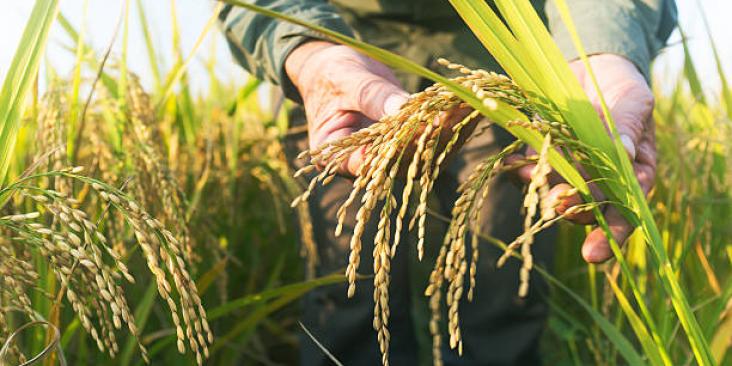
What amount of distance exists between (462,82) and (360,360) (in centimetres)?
176

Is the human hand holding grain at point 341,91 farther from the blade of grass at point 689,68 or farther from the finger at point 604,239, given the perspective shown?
the blade of grass at point 689,68

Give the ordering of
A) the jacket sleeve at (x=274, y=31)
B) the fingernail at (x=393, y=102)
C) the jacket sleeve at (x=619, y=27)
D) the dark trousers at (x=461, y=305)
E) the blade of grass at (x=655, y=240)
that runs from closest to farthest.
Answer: the blade of grass at (x=655, y=240) < the fingernail at (x=393, y=102) < the jacket sleeve at (x=619, y=27) < the jacket sleeve at (x=274, y=31) < the dark trousers at (x=461, y=305)

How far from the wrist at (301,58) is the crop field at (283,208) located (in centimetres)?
25

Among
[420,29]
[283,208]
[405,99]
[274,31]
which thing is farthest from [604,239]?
[283,208]

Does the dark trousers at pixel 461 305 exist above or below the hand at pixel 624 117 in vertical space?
below

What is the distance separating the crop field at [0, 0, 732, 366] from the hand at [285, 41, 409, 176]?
11cm

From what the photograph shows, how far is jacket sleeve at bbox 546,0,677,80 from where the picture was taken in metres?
1.76

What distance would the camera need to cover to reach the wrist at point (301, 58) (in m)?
1.83

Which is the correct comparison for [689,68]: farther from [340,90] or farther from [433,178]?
A: [433,178]

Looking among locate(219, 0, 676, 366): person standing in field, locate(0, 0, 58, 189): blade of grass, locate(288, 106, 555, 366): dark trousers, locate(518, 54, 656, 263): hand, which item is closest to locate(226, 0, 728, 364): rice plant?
locate(219, 0, 676, 366): person standing in field

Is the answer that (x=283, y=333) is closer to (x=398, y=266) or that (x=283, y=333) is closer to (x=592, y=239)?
(x=398, y=266)

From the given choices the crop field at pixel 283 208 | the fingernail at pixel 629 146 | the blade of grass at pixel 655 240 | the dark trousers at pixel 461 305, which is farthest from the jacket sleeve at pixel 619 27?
the blade of grass at pixel 655 240

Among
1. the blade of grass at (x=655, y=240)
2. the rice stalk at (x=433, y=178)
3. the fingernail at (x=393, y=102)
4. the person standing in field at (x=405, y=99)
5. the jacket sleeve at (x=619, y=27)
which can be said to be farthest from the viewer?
A: the jacket sleeve at (x=619, y=27)

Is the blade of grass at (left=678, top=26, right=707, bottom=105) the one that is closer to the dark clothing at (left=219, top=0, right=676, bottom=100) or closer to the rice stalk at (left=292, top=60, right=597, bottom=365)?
the dark clothing at (left=219, top=0, right=676, bottom=100)
